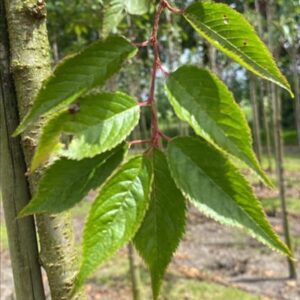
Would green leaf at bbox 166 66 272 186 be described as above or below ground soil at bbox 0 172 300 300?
above

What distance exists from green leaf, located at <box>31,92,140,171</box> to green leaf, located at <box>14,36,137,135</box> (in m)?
0.02

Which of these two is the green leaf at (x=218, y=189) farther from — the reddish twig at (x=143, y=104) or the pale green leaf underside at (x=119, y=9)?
the pale green leaf underside at (x=119, y=9)

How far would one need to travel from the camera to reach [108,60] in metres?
0.63

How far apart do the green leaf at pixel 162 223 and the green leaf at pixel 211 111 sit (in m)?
0.09

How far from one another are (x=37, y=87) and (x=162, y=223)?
39cm

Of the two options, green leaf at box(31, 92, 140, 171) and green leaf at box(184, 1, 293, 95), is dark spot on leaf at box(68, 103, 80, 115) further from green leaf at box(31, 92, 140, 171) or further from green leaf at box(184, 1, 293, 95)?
green leaf at box(184, 1, 293, 95)

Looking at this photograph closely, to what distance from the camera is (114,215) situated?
1.95 feet

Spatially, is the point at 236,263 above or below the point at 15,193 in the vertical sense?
below

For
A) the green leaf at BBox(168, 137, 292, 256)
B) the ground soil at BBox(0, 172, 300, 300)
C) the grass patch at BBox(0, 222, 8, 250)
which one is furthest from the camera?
the grass patch at BBox(0, 222, 8, 250)

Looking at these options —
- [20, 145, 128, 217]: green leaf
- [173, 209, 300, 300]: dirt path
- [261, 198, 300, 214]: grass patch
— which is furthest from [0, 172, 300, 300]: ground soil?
[20, 145, 128, 217]: green leaf

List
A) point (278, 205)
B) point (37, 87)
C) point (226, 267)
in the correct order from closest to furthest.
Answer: point (37, 87) < point (226, 267) < point (278, 205)

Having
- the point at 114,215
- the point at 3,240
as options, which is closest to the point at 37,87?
the point at 114,215

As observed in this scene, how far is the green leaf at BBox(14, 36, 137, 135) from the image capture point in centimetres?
59

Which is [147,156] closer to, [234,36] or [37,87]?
[234,36]
